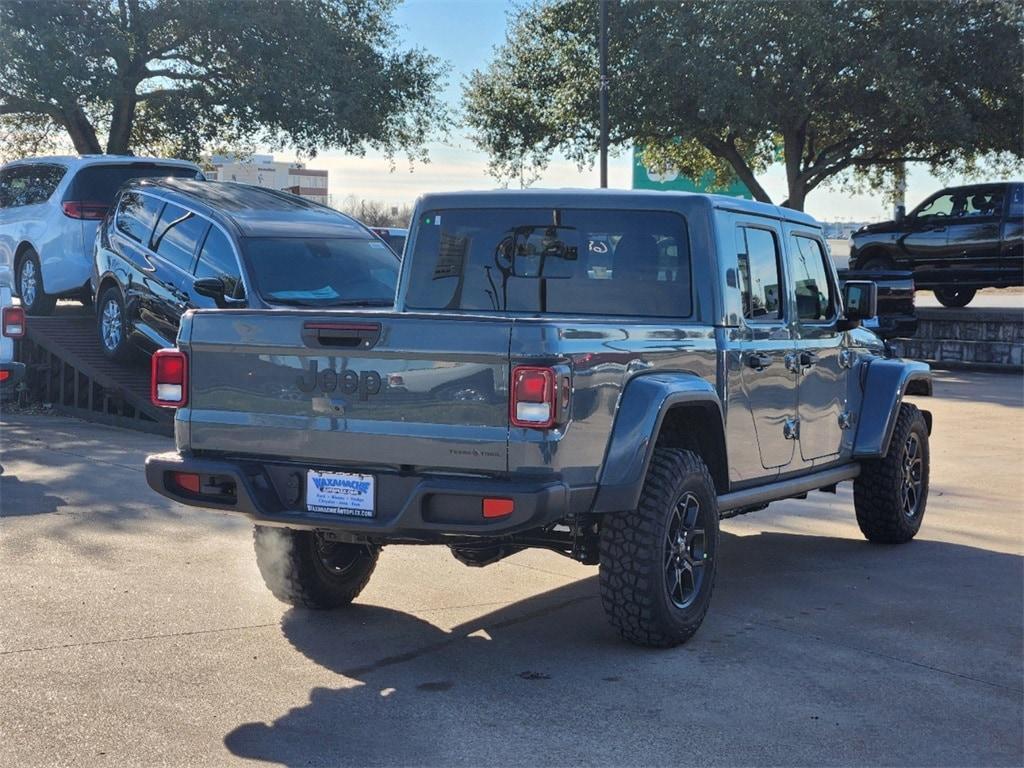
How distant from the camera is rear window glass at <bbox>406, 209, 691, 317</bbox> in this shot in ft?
21.2

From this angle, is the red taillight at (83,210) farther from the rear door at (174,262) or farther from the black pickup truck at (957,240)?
the black pickup truck at (957,240)

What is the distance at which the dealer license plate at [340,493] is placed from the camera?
5.31 meters

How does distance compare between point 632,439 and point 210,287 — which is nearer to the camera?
point 632,439

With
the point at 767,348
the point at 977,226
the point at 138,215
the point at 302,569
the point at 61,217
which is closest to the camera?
the point at 302,569

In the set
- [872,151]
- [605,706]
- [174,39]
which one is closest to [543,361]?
[605,706]

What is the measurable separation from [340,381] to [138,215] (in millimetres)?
8175

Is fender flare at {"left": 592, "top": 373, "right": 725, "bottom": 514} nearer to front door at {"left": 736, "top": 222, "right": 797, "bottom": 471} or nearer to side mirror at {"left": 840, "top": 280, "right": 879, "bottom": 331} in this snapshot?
front door at {"left": 736, "top": 222, "right": 797, "bottom": 471}

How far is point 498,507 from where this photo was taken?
504 cm

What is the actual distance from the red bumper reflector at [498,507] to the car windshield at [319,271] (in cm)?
643

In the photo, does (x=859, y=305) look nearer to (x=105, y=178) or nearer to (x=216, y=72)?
(x=105, y=178)

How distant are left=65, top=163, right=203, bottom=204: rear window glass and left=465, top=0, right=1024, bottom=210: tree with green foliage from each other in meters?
14.3

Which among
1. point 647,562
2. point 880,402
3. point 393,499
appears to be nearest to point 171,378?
point 393,499

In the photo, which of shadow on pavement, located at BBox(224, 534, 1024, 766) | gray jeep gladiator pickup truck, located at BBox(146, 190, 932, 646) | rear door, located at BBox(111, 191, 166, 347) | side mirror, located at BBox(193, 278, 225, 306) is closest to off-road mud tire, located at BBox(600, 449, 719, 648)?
gray jeep gladiator pickup truck, located at BBox(146, 190, 932, 646)

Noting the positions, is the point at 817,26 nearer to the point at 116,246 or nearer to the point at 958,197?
the point at 958,197
